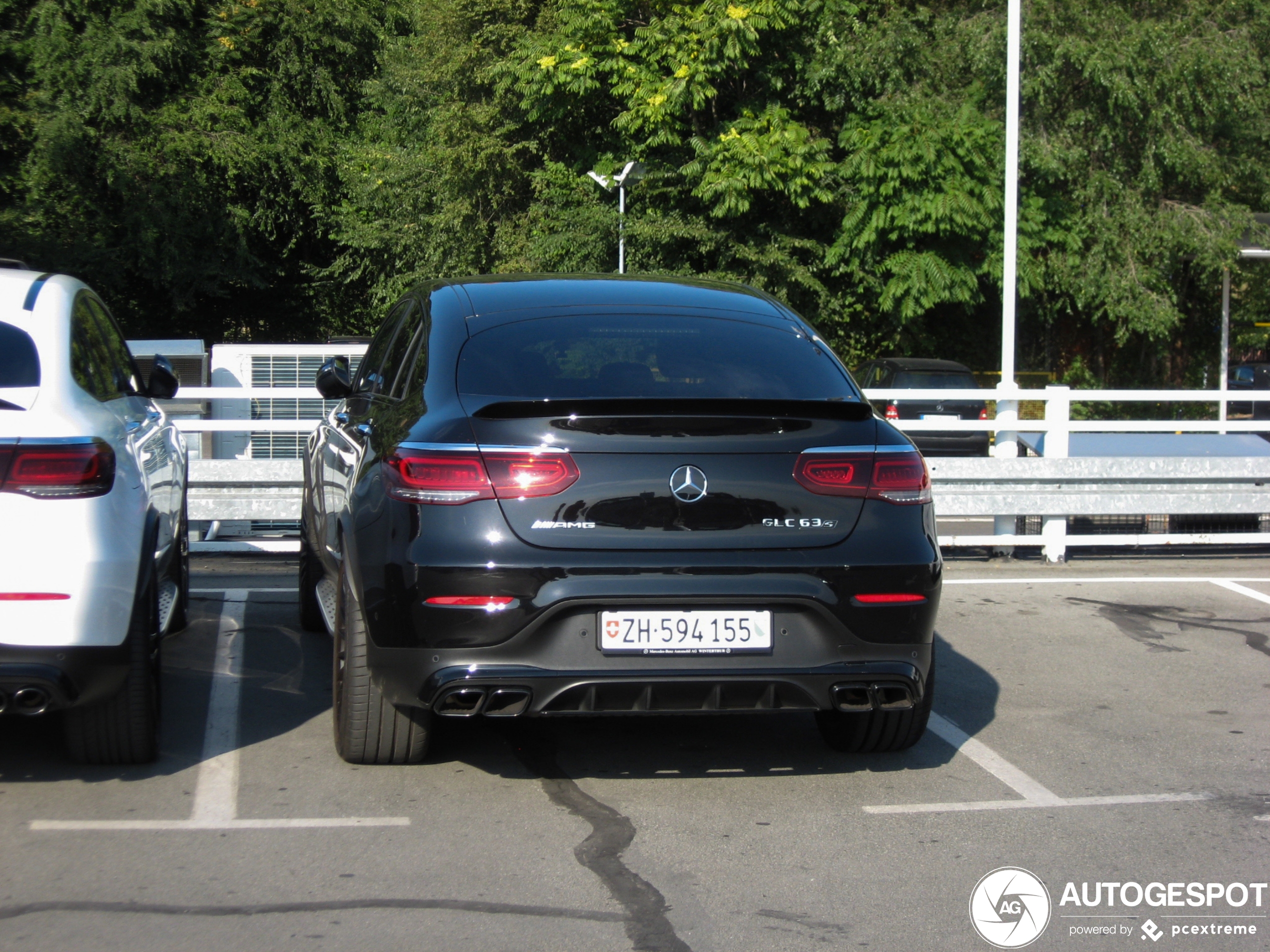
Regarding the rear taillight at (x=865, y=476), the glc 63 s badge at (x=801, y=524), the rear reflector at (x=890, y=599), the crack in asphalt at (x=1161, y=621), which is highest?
the rear taillight at (x=865, y=476)

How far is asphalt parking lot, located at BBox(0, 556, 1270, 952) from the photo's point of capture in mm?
3504

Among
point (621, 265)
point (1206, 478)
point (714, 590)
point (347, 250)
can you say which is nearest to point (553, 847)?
point (714, 590)

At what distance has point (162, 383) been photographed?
590 centimetres

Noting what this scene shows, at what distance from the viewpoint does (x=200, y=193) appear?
2816 cm

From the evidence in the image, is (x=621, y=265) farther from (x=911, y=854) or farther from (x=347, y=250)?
(x=911, y=854)

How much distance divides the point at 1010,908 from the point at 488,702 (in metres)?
1.59

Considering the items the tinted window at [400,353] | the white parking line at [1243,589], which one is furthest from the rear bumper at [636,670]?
the white parking line at [1243,589]

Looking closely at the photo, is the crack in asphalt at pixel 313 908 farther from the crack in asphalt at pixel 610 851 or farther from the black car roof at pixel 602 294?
the black car roof at pixel 602 294

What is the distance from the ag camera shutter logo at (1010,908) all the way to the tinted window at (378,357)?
281 cm

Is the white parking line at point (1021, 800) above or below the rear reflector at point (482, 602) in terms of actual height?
below

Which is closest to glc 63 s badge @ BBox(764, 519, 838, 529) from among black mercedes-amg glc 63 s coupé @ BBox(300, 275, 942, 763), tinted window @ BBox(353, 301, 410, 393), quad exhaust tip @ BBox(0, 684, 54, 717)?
black mercedes-amg glc 63 s coupé @ BBox(300, 275, 942, 763)

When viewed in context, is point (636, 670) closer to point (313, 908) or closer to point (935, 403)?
point (313, 908)

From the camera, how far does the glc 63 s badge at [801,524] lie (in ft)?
14.0

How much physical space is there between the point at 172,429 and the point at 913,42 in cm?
2076
